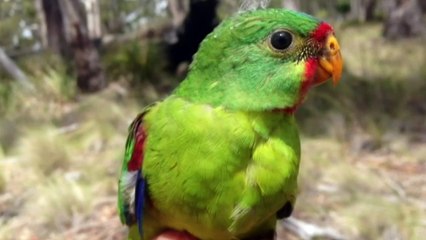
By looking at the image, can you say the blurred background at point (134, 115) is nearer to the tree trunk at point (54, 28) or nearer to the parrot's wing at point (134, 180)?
the tree trunk at point (54, 28)

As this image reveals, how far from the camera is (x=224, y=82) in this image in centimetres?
197

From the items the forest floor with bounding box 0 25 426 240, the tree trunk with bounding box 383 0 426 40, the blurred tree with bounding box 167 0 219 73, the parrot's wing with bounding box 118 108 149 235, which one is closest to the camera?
the parrot's wing with bounding box 118 108 149 235

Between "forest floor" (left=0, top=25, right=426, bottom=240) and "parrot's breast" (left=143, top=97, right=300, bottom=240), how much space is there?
2.87 m

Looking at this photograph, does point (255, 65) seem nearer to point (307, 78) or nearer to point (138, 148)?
point (307, 78)

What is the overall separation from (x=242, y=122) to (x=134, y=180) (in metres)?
0.55

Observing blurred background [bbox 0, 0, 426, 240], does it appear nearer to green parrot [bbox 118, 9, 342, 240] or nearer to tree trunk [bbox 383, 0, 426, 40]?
tree trunk [bbox 383, 0, 426, 40]

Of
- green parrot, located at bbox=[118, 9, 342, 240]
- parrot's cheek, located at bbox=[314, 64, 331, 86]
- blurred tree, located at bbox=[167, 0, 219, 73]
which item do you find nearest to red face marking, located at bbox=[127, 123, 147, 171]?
green parrot, located at bbox=[118, 9, 342, 240]

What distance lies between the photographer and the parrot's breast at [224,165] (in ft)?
6.24

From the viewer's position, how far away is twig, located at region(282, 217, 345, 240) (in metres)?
4.58

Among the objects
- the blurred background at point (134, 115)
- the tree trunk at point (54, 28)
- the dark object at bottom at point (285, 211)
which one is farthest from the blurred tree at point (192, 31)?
the dark object at bottom at point (285, 211)

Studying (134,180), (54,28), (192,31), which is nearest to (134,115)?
(192,31)

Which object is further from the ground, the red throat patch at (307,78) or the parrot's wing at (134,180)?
the red throat patch at (307,78)

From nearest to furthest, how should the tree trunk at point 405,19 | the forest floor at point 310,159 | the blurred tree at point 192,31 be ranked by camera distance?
1. the forest floor at point 310,159
2. the blurred tree at point 192,31
3. the tree trunk at point 405,19

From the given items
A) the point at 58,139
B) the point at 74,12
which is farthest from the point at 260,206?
the point at 74,12
